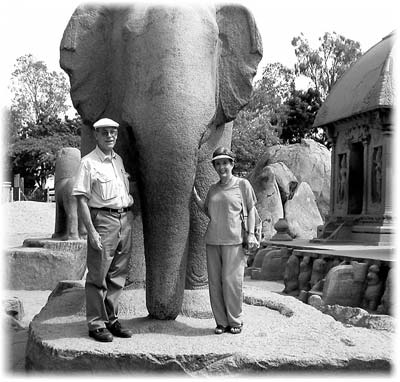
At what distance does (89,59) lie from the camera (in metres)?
3.71

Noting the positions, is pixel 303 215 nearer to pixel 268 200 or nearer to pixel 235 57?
pixel 268 200

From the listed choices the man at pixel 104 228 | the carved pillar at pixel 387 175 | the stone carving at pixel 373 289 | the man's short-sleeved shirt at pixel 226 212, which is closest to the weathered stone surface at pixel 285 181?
the carved pillar at pixel 387 175

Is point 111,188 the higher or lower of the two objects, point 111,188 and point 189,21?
the lower

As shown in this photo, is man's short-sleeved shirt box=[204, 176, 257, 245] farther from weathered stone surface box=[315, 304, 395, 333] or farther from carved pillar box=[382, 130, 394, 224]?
carved pillar box=[382, 130, 394, 224]

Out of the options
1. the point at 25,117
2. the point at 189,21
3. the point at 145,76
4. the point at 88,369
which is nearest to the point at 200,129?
the point at 145,76

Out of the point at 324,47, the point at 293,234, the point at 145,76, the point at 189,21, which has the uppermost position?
the point at 324,47

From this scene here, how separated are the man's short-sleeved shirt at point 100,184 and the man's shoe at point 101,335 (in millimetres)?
631

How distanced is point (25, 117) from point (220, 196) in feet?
116

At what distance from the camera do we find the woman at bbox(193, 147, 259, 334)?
336 centimetres

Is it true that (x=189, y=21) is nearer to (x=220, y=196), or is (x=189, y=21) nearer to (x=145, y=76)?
(x=145, y=76)

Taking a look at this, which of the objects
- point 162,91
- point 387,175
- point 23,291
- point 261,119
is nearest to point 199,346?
point 162,91

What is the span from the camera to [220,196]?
3.43 meters

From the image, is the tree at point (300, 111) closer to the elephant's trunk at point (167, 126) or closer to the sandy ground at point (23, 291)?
the sandy ground at point (23, 291)

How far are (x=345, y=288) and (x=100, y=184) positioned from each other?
548 cm
